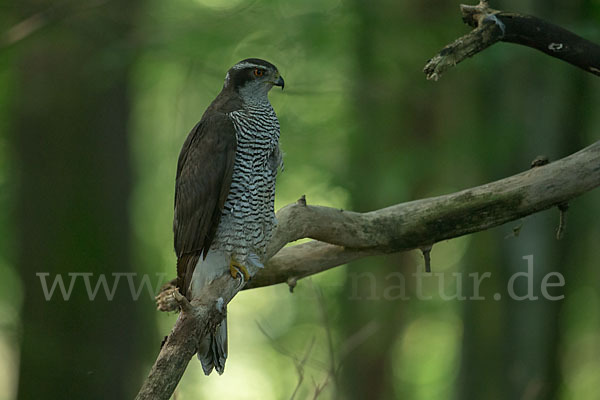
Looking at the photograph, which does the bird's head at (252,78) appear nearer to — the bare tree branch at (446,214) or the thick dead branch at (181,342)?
the bare tree branch at (446,214)

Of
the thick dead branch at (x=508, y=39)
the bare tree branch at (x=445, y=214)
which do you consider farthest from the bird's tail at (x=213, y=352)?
the thick dead branch at (x=508, y=39)

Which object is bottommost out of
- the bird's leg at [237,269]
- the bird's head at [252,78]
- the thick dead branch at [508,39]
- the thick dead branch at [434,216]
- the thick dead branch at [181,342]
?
the thick dead branch at [181,342]

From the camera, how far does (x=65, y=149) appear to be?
597cm

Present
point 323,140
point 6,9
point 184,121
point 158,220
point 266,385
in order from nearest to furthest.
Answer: point 6,9 → point 184,121 → point 323,140 → point 158,220 → point 266,385

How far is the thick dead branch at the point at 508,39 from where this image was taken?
3.07 meters

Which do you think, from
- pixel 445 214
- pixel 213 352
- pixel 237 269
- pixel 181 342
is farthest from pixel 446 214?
pixel 181 342

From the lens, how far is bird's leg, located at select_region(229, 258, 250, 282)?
12.8ft

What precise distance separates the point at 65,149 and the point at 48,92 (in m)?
0.57

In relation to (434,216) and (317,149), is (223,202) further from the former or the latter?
(317,149)

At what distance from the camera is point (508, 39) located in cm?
355

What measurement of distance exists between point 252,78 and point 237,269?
1.30 meters

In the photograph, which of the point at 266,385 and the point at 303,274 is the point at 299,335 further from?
the point at 303,274

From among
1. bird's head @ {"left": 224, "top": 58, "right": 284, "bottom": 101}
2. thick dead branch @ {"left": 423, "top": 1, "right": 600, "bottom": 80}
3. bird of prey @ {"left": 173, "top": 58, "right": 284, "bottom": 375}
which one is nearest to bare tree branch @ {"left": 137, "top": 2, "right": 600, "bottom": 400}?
thick dead branch @ {"left": 423, "top": 1, "right": 600, "bottom": 80}

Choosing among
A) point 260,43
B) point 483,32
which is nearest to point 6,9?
point 260,43
